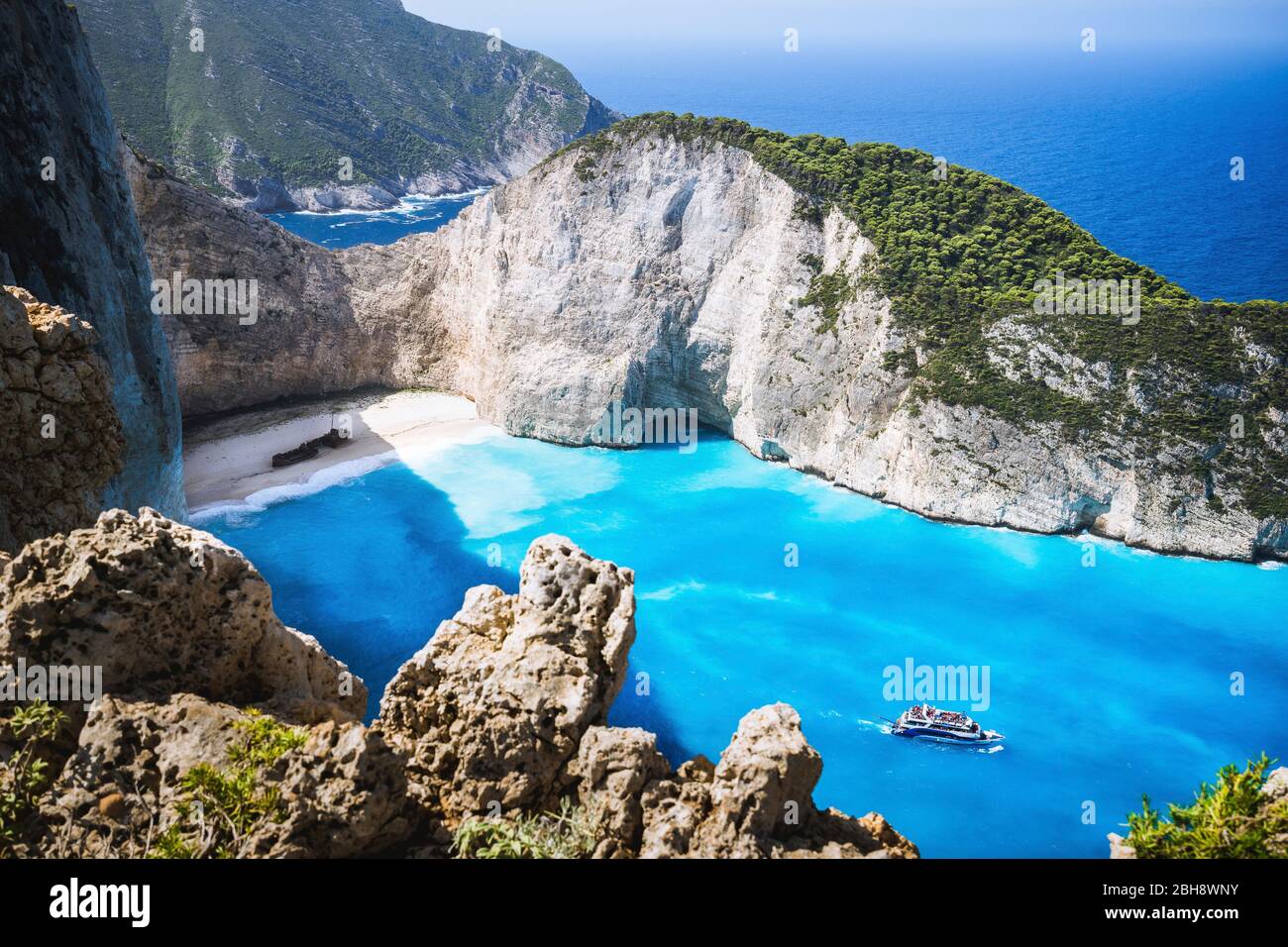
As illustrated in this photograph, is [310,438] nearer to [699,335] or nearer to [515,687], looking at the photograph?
[699,335]

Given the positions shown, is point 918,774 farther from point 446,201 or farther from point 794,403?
point 446,201

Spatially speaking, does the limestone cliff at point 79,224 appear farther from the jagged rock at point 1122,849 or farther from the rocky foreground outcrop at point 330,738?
the jagged rock at point 1122,849

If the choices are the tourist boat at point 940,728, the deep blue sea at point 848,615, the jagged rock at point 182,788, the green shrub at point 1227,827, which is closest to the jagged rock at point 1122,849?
the green shrub at point 1227,827

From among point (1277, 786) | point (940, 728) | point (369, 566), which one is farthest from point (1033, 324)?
point (1277, 786)

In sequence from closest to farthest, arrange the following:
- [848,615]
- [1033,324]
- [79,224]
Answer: [79,224]
[848,615]
[1033,324]

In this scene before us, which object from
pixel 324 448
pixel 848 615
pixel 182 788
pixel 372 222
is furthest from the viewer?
pixel 372 222

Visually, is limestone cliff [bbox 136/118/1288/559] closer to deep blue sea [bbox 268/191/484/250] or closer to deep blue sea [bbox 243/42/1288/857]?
deep blue sea [bbox 243/42/1288/857]

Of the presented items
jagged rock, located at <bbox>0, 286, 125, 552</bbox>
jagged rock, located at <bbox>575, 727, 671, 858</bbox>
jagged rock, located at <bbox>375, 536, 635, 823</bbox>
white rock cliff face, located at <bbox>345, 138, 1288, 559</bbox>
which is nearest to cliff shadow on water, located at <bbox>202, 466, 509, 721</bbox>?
white rock cliff face, located at <bbox>345, 138, 1288, 559</bbox>
